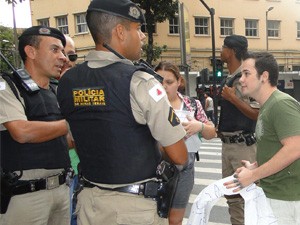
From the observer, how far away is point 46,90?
2959 millimetres

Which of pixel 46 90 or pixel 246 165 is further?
pixel 46 90

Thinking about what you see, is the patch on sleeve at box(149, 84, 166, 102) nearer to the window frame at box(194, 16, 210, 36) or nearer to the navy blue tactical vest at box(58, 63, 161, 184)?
the navy blue tactical vest at box(58, 63, 161, 184)

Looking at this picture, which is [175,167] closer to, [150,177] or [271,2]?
[150,177]

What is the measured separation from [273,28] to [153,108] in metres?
36.6

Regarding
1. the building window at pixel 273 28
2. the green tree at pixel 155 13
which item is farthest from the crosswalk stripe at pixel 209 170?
the building window at pixel 273 28

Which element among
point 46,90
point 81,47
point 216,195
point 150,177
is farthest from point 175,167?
point 81,47

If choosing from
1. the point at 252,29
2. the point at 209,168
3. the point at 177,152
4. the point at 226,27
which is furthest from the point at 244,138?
the point at 252,29

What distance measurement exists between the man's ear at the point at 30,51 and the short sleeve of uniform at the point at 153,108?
130 centimetres

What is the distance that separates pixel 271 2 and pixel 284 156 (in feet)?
119

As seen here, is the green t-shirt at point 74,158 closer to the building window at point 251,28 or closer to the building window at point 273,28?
the building window at point 251,28

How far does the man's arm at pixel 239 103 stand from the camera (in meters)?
3.89

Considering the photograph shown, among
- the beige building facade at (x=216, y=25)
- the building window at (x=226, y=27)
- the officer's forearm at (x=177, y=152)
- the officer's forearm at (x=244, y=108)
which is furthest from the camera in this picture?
the building window at (x=226, y=27)

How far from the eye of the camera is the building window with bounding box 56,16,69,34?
29.4m

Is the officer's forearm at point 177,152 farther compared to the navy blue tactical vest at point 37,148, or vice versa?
the navy blue tactical vest at point 37,148
